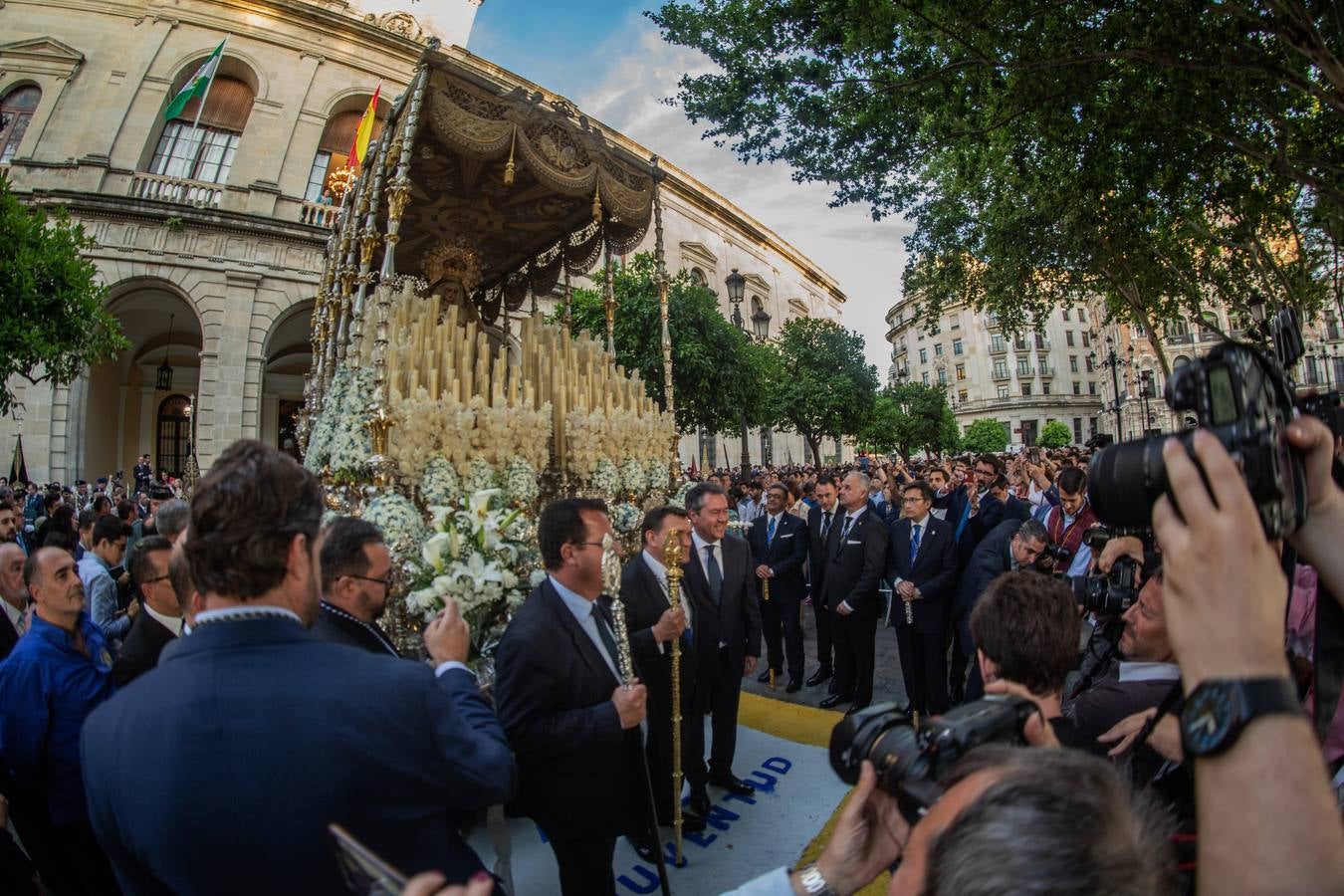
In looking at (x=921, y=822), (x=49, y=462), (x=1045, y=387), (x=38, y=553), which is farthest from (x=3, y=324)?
(x=1045, y=387)

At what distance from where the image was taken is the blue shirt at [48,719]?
8.75 feet

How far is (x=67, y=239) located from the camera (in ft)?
46.3

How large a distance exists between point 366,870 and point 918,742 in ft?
2.94

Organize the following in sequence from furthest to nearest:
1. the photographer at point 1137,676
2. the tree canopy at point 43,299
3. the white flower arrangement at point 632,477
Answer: the tree canopy at point 43,299 → the white flower arrangement at point 632,477 → the photographer at point 1137,676

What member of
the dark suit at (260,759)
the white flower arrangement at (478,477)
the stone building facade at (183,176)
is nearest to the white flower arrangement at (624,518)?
the white flower arrangement at (478,477)

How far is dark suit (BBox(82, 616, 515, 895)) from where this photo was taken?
1316 mm

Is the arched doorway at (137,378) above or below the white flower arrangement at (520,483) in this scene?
above

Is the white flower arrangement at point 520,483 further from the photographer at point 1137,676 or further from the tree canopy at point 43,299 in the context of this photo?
the tree canopy at point 43,299

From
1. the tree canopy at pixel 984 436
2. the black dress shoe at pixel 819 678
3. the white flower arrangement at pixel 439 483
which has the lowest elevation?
the black dress shoe at pixel 819 678

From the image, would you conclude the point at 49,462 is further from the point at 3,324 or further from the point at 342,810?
the point at 342,810

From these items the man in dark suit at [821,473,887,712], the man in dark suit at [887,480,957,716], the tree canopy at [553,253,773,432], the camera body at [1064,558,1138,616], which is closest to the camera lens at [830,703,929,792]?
the camera body at [1064,558,1138,616]

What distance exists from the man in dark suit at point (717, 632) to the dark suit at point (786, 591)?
6.58 feet

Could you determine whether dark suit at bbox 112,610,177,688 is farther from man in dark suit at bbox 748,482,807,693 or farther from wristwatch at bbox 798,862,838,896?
man in dark suit at bbox 748,482,807,693

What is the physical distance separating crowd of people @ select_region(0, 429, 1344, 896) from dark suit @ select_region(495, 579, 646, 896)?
0.01 meters
